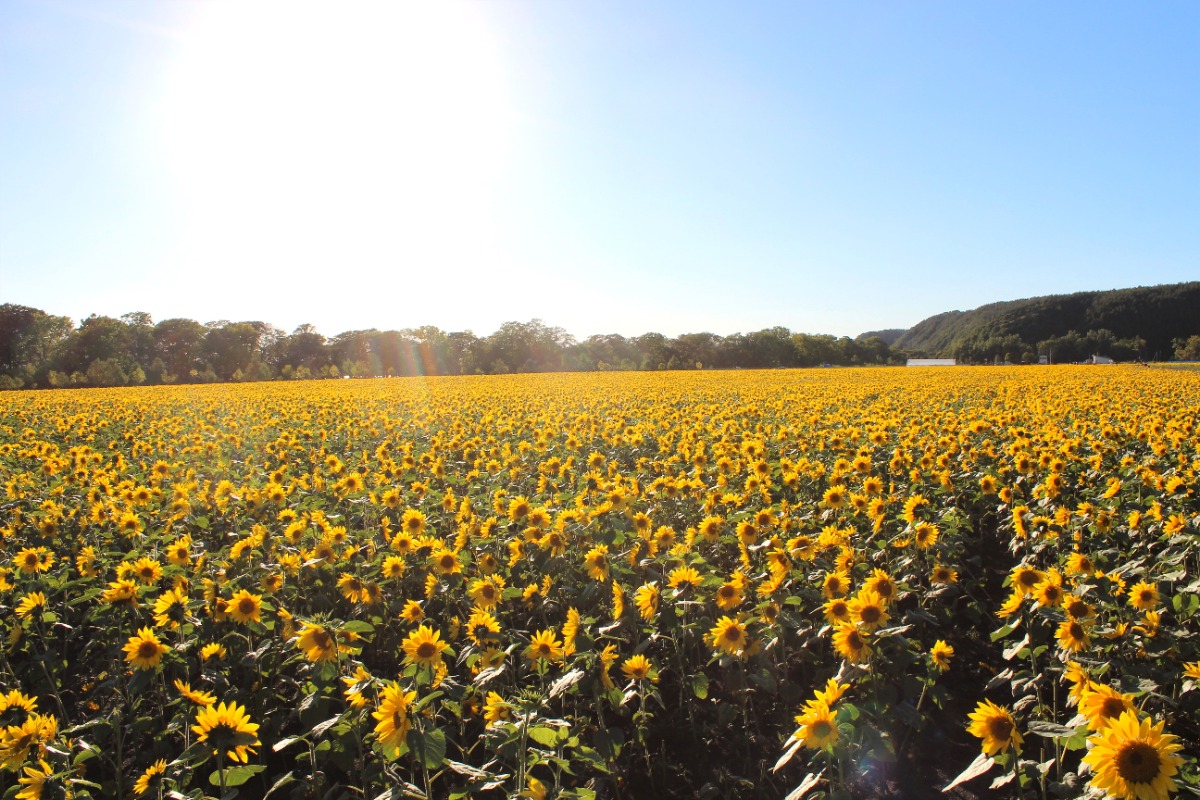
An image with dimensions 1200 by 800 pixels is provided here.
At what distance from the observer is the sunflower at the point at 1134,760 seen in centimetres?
175

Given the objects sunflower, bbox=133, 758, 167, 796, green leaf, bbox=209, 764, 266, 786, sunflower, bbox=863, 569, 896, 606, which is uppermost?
sunflower, bbox=863, 569, 896, 606

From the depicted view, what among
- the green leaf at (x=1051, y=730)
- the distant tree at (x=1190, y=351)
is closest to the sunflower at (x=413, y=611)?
the green leaf at (x=1051, y=730)

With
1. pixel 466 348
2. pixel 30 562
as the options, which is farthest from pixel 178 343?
pixel 30 562

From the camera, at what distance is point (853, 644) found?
2.79m

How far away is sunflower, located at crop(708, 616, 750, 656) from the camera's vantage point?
3186 mm

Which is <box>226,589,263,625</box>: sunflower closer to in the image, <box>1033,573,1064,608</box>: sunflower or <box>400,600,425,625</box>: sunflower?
<box>400,600,425,625</box>: sunflower

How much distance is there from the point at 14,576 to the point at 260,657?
2116 millimetres

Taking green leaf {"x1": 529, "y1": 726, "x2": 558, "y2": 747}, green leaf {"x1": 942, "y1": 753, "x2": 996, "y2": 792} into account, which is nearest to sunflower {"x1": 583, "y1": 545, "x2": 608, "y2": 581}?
green leaf {"x1": 529, "y1": 726, "x2": 558, "y2": 747}

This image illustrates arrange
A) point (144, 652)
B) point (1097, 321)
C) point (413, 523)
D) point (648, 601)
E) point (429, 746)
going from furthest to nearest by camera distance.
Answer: point (1097, 321) < point (413, 523) < point (648, 601) < point (144, 652) < point (429, 746)

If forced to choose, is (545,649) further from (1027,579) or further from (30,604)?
(30,604)

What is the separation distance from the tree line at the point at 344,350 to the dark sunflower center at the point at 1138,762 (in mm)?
62441

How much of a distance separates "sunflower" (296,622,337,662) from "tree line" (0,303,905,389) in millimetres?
61765

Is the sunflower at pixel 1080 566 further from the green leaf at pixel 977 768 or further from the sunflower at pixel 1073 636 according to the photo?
the green leaf at pixel 977 768

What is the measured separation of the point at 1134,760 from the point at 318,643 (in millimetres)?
2965
